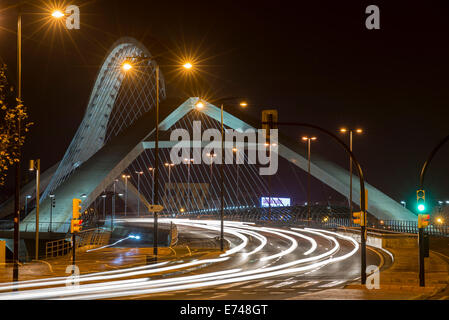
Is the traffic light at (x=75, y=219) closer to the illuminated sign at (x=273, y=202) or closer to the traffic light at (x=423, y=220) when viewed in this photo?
the traffic light at (x=423, y=220)

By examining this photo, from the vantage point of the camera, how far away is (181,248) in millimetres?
34812

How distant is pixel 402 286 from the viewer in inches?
683

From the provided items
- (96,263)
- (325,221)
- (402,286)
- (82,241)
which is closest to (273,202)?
(325,221)

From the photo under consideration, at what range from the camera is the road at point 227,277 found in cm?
1588

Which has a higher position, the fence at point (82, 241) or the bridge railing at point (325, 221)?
the bridge railing at point (325, 221)

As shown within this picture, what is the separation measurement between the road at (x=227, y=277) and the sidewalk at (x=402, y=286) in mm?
1160

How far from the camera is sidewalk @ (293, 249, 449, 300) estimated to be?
14516 mm

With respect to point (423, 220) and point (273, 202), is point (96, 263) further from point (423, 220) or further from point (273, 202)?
point (273, 202)

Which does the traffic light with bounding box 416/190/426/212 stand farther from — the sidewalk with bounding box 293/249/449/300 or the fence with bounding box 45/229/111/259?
the fence with bounding box 45/229/111/259

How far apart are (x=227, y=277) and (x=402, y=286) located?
643 cm
